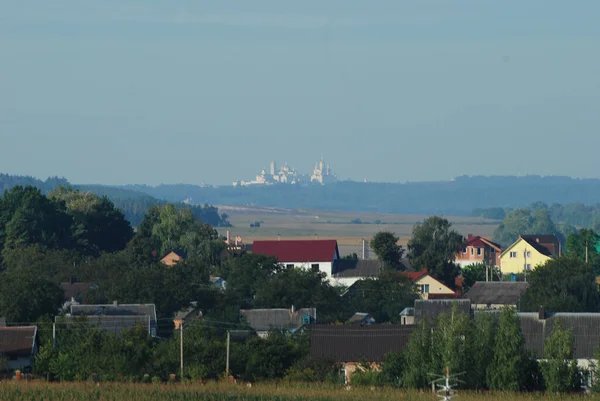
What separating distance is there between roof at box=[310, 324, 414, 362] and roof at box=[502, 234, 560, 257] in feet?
146

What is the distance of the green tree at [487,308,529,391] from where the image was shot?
34.2 m

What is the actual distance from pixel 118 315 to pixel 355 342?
11.7 m

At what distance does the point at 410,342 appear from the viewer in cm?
3559

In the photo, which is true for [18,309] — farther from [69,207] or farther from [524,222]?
[524,222]

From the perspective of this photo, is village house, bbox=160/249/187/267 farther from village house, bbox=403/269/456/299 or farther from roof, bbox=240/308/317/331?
roof, bbox=240/308/317/331

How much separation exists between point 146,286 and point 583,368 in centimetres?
2169

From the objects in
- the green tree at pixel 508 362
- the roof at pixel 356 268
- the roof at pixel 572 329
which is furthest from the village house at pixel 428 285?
the green tree at pixel 508 362

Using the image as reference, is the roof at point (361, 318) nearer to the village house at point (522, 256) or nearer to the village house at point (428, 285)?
the village house at point (428, 285)

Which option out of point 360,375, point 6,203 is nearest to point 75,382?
point 360,375

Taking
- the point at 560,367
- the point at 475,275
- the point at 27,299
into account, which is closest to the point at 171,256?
the point at 475,275

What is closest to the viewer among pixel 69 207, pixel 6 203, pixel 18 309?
pixel 18 309

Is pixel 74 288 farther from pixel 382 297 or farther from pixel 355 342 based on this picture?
pixel 355 342

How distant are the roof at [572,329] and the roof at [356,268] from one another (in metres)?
31.3

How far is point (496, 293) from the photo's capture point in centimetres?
5878
